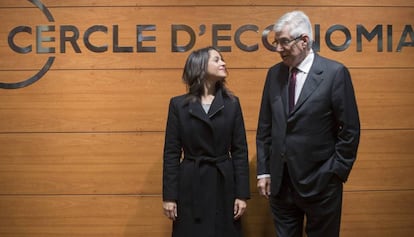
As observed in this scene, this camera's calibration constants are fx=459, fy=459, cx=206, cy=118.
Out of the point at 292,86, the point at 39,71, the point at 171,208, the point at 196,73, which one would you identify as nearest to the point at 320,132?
the point at 292,86

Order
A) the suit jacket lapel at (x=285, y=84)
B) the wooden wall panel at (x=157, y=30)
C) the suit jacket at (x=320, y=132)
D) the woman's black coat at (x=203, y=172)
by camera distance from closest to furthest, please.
→ the suit jacket at (x=320, y=132)
the suit jacket lapel at (x=285, y=84)
the woman's black coat at (x=203, y=172)
the wooden wall panel at (x=157, y=30)

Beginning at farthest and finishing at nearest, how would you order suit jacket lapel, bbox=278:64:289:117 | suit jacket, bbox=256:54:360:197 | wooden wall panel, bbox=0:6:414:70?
wooden wall panel, bbox=0:6:414:70
suit jacket lapel, bbox=278:64:289:117
suit jacket, bbox=256:54:360:197

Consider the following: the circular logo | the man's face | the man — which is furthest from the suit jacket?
the circular logo

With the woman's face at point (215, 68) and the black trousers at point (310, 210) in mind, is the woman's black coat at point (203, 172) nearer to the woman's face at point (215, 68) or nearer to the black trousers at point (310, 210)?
the woman's face at point (215, 68)

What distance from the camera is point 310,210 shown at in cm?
247

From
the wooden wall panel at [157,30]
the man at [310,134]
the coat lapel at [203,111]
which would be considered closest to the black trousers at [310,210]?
the man at [310,134]

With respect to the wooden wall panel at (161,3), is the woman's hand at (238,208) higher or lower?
lower

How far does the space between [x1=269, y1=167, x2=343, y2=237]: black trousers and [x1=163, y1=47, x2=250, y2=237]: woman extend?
27 centimetres

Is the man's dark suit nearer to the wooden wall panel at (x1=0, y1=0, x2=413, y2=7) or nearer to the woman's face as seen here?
the woman's face

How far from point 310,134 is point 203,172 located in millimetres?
679

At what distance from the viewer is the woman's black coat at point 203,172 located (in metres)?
2.71

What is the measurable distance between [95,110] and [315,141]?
5.57 ft

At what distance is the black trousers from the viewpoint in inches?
96.7

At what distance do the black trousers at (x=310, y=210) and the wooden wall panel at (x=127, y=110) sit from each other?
2.62ft
